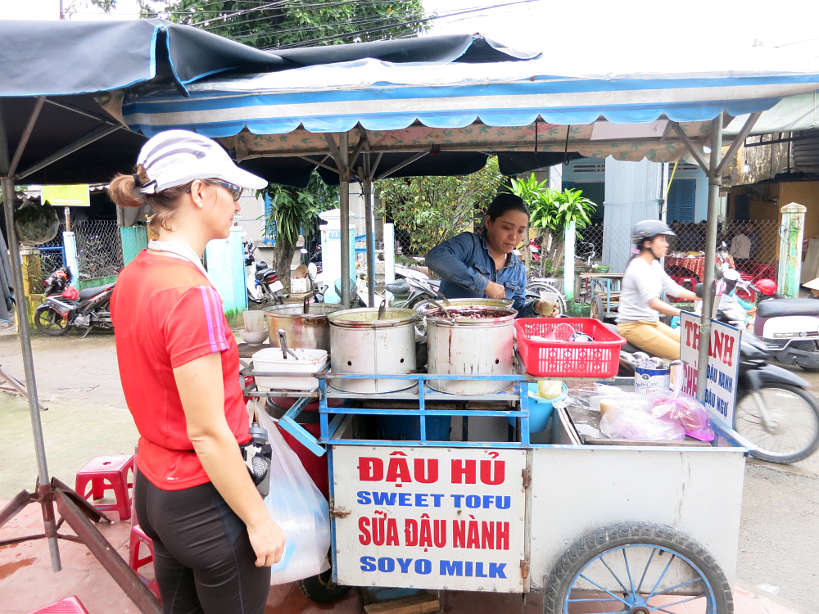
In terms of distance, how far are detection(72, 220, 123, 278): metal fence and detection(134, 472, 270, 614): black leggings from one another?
36.8ft

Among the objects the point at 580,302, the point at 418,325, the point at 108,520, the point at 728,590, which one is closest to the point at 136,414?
the point at 418,325

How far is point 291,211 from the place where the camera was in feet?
32.0

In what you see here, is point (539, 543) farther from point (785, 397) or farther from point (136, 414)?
point (785, 397)

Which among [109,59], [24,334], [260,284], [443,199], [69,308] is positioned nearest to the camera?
[109,59]

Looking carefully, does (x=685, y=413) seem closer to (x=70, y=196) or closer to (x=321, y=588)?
(x=321, y=588)

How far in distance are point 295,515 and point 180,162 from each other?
143cm

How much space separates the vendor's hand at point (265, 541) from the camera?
1.38 meters

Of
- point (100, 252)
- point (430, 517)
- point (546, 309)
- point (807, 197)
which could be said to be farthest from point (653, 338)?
point (100, 252)

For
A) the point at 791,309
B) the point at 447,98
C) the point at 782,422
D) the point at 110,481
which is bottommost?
the point at 110,481

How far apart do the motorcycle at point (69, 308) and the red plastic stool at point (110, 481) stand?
5.93 metres

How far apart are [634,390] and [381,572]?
1638 mm

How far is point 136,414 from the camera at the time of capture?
1.43 meters

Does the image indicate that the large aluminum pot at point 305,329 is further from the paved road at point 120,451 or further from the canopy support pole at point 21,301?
the paved road at point 120,451

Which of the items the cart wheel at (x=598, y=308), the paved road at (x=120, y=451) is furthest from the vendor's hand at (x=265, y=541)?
the cart wheel at (x=598, y=308)
